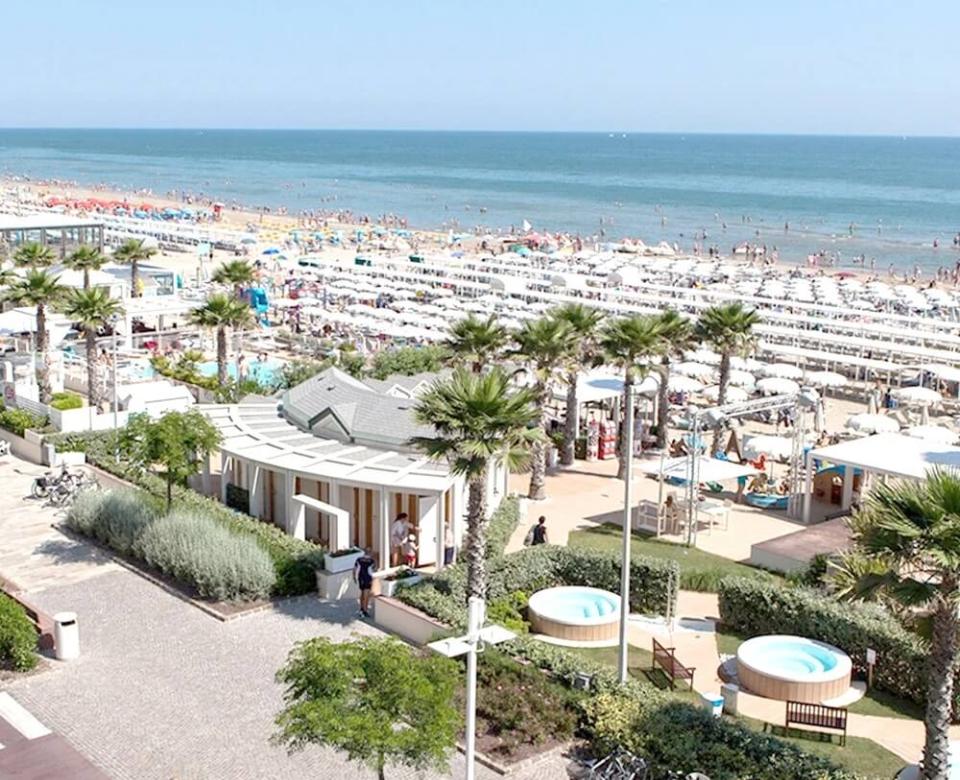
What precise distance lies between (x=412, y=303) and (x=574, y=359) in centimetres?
2242

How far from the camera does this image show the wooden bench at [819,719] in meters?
13.0

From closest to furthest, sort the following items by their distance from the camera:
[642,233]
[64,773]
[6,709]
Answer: [64,773]
[6,709]
[642,233]

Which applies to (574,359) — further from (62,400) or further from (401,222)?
(401,222)

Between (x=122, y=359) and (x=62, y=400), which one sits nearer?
(x=62, y=400)

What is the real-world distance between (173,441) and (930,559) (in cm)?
1234

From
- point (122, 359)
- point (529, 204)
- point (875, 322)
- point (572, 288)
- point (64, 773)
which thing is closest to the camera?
point (64, 773)

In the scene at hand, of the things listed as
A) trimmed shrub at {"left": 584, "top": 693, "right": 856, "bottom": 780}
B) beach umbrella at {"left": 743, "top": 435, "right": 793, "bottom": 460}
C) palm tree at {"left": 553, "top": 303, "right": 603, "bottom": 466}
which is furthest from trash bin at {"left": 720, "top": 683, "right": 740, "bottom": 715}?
beach umbrella at {"left": 743, "top": 435, "right": 793, "bottom": 460}

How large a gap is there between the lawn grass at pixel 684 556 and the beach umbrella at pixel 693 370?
34.9 feet

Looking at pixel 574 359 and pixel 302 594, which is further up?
pixel 574 359

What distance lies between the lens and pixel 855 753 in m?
12.8

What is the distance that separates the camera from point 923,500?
10.1 meters

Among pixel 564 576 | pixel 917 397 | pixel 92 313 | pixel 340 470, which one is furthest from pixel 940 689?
pixel 917 397

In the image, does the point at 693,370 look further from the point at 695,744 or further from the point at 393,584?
the point at 695,744

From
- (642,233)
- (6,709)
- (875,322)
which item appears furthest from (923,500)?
(642,233)
